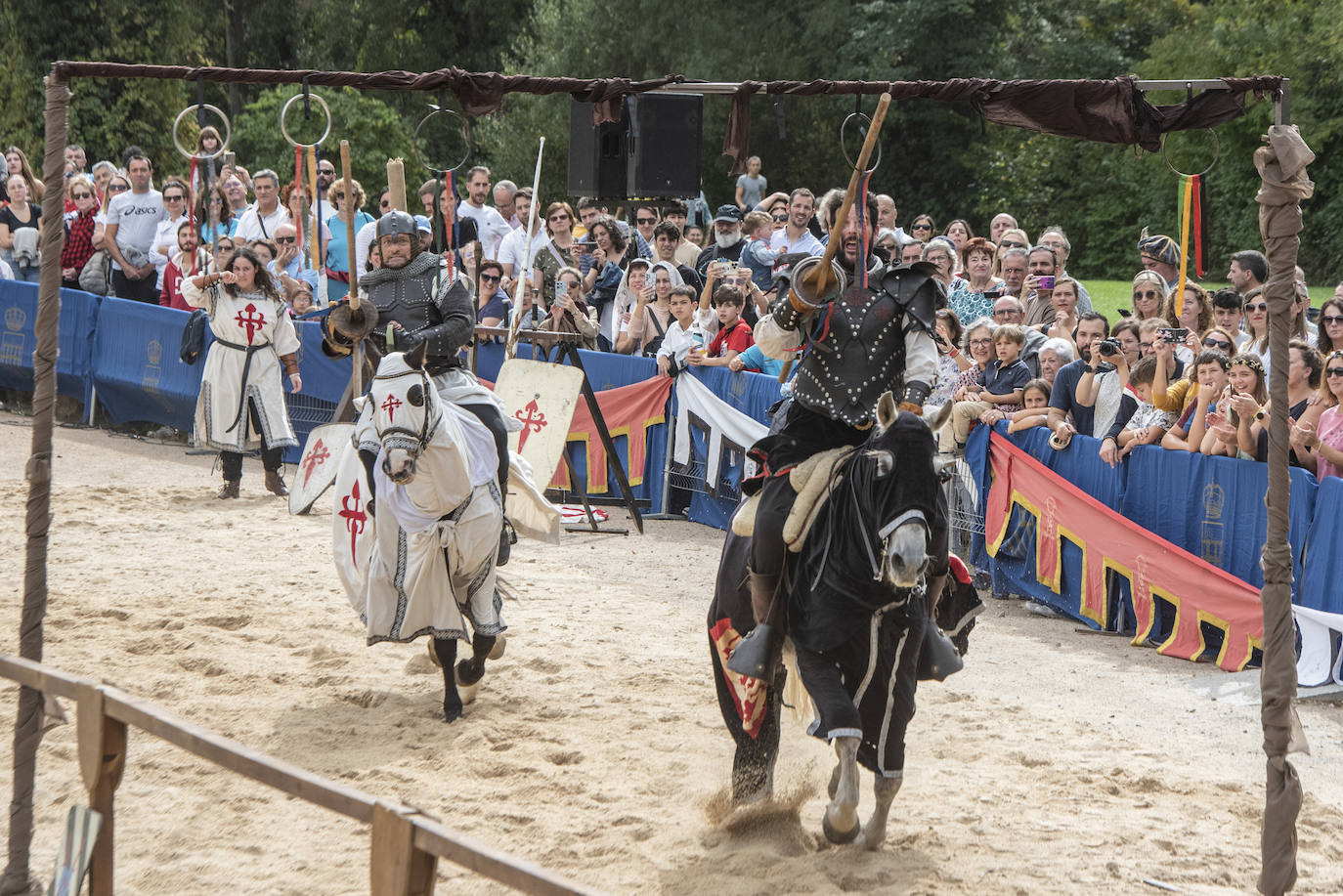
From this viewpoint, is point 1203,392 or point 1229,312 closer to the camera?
point 1203,392

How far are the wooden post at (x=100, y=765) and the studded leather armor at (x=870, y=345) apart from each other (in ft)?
8.79

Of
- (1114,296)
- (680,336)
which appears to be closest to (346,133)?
(1114,296)

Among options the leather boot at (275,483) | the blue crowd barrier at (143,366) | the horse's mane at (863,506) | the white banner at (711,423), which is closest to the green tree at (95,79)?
the blue crowd barrier at (143,366)

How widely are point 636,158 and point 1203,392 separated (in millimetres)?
3372

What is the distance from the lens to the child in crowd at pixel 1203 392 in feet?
26.6

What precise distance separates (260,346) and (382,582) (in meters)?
5.77

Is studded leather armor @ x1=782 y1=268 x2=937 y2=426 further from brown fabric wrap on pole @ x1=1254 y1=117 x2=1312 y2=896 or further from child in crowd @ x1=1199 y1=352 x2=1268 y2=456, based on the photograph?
child in crowd @ x1=1199 y1=352 x2=1268 y2=456

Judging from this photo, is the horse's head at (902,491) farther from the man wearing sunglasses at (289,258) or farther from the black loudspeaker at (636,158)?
the man wearing sunglasses at (289,258)

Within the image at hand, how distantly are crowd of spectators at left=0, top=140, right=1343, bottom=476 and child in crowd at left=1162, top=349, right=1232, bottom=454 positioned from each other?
0.05 feet

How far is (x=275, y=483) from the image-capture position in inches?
476

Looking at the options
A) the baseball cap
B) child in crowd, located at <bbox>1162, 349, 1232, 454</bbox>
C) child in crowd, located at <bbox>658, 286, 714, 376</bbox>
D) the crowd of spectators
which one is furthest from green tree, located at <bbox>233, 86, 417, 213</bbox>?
child in crowd, located at <bbox>1162, 349, 1232, 454</bbox>

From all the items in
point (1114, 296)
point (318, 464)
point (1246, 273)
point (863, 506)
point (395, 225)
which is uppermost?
point (1114, 296)

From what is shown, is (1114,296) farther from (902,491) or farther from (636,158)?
(902,491)

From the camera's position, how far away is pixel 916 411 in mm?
5273
